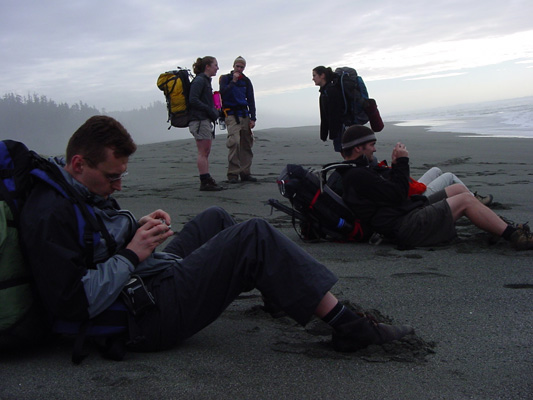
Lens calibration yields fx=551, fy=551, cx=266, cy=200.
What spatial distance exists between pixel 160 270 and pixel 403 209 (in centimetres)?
247

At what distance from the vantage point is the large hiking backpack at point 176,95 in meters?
7.71

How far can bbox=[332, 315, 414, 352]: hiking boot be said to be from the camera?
2348 millimetres

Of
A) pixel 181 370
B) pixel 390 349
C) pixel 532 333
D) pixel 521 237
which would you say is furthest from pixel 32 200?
pixel 521 237

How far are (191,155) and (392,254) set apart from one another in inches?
379

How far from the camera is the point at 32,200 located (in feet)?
7.20

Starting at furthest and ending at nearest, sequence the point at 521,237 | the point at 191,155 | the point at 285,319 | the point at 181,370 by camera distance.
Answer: the point at 191,155
the point at 521,237
the point at 285,319
the point at 181,370

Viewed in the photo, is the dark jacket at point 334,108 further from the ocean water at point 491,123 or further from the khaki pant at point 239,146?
the ocean water at point 491,123

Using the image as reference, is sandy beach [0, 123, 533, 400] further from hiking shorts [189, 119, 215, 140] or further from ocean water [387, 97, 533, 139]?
ocean water [387, 97, 533, 139]

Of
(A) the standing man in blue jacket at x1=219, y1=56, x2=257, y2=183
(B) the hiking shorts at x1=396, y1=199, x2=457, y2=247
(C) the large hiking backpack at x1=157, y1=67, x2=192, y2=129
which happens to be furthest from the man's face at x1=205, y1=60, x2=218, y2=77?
(B) the hiking shorts at x1=396, y1=199, x2=457, y2=247

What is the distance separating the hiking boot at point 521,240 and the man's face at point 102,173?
2972mm

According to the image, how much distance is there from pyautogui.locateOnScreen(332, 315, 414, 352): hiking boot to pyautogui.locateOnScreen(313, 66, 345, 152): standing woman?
16.9 feet

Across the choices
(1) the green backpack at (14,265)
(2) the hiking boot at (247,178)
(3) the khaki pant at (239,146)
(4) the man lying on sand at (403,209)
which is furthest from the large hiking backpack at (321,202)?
(3) the khaki pant at (239,146)

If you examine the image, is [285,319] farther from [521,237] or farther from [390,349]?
[521,237]

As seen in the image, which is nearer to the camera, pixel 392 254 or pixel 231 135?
pixel 392 254
